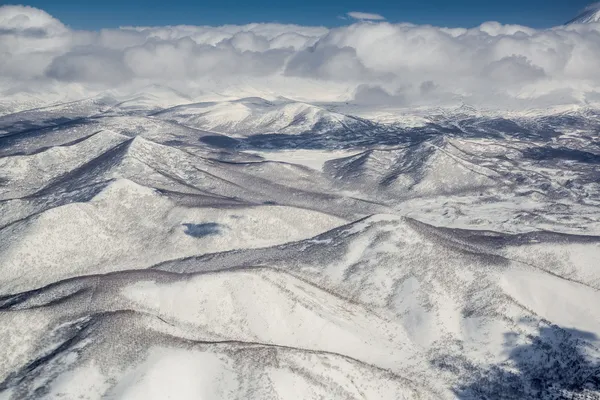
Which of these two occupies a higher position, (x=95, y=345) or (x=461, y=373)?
(x=95, y=345)

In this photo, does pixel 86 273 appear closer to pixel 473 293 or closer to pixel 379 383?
pixel 379 383

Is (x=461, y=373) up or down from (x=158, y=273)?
down

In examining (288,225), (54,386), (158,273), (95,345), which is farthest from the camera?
(288,225)

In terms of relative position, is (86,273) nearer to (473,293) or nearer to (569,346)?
(473,293)

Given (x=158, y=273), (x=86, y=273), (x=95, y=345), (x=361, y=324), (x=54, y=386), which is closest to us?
(x=54, y=386)

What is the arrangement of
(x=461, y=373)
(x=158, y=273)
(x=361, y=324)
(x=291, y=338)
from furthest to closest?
1. (x=158, y=273)
2. (x=361, y=324)
3. (x=291, y=338)
4. (x=461, y=373)

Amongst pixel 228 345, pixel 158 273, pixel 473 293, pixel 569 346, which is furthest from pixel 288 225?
pixel 569 346

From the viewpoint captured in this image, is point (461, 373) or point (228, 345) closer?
point (228, 345)

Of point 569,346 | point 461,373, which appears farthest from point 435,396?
point 569,346

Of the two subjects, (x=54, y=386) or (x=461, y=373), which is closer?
(x=54, y=386)
